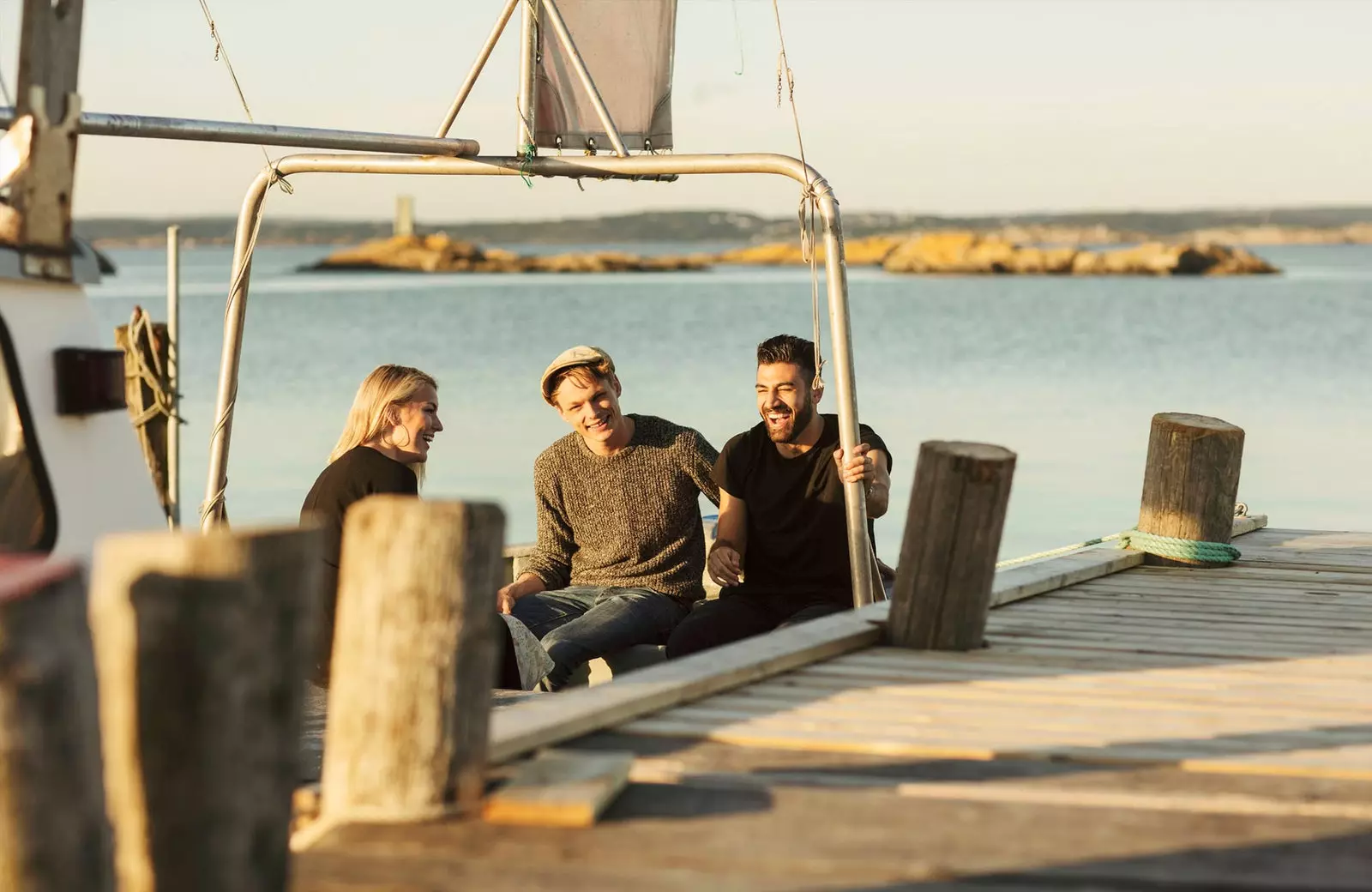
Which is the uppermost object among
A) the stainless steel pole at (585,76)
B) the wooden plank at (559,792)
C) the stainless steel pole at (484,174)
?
the stainless steel pole at (585,76)

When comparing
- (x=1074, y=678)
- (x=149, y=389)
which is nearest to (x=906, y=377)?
(x=149, y=389)

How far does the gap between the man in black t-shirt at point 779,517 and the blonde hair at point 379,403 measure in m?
1.20

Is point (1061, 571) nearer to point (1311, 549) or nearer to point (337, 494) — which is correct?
point (1311, 549)

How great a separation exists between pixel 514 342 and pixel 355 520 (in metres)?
47.5

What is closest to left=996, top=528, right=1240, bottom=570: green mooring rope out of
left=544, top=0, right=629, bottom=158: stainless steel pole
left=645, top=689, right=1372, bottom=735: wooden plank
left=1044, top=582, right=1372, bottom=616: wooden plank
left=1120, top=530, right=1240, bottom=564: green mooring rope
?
left=1120, top=530, right=1240, bottom=564: green mooring rope

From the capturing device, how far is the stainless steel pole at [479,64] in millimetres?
7113

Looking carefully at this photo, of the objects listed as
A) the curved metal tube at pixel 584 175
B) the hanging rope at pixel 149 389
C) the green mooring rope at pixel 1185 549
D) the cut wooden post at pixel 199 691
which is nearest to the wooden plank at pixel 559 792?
the cut wooden post at pixel 199 691

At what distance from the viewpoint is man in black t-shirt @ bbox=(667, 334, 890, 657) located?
6.57 m

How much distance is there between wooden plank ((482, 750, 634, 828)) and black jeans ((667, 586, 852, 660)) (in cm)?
285

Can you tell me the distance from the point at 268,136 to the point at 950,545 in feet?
9.56

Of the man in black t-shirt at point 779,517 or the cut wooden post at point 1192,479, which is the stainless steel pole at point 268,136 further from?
the cut wooden post at point 1192,479

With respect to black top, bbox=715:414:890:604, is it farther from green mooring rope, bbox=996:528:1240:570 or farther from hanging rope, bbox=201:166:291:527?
hanging rope, bbox=201:166:291:527

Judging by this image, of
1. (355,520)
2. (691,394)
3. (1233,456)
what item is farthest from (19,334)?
(691,394)

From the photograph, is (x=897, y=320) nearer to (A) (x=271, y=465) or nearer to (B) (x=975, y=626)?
(A) (x=271, y=465)
